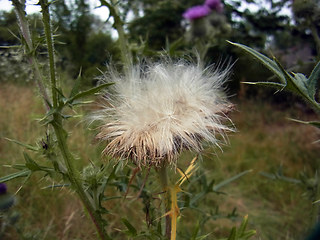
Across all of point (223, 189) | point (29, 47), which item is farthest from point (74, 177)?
point (223, 189)

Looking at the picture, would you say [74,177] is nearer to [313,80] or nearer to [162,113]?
[162,113]

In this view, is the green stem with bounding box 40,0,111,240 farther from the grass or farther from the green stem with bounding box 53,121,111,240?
the grass

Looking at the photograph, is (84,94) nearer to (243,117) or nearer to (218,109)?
(218,109)

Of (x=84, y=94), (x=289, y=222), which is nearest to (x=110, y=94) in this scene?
(x=84, y=94)

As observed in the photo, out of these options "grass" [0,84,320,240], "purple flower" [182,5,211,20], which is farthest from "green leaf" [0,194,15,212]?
"purple flower" [182,5,211,20]

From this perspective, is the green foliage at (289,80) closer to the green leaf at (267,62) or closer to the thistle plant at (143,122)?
the green leaf at (267,62)
